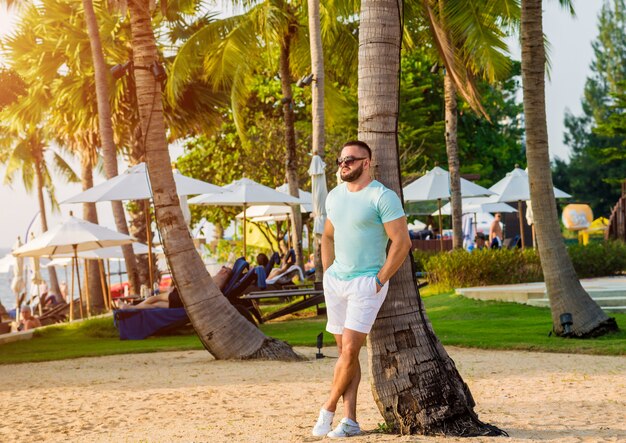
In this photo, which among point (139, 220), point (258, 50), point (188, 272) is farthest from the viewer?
point (139, 220)

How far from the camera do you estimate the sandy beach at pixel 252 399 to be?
21.3ft

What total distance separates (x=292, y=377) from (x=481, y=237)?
19.3 meters

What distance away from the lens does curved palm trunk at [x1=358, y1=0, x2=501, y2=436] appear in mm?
6051

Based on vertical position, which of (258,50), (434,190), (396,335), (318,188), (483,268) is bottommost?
(396,335)

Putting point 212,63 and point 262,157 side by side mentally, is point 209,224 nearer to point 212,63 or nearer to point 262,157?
point 262,157

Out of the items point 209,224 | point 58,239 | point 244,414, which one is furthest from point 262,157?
point 244,414

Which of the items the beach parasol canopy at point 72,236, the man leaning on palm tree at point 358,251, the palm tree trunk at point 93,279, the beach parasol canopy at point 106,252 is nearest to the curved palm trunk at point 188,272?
the man leaning on palm tree at point 358,251

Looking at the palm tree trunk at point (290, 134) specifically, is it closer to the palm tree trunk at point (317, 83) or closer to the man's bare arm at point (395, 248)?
the palm tree trunk at point (317, 83)

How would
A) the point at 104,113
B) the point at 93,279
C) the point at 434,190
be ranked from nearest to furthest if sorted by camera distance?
the point at 104,113 < the point at 434,190 < the point at 93,279

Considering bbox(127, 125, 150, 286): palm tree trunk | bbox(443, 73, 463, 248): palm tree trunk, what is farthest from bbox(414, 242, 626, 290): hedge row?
bbox(127, 125, 150, 286): palm tree trunk

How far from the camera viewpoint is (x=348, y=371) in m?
5.85

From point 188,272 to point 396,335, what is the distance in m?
5.20

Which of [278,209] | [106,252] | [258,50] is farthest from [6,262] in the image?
[258,50]

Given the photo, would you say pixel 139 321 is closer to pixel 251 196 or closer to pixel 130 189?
pixel 130 189
